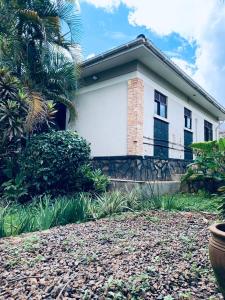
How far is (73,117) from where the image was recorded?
9.84 meters

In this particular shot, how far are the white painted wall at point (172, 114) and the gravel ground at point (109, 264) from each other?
5.91 m

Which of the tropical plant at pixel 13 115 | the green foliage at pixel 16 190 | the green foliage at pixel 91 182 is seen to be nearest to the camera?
the green foliage at pixel 16 190

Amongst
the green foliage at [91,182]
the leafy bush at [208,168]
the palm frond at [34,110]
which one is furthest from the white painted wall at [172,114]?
the palm frond at [34,110]

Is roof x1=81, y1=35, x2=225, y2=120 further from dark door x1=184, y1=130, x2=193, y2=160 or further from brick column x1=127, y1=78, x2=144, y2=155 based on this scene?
dark door x1=184, y1=130, x2=193, y2=160

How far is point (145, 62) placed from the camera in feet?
31.8

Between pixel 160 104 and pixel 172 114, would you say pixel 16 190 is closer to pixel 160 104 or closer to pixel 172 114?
pixel 160 104

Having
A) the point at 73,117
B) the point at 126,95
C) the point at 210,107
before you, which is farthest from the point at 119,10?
the point at 210,107

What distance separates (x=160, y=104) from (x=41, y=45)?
500 cm

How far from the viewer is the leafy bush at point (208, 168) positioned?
7.81 metres

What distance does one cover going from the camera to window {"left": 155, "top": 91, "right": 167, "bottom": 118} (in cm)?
1092

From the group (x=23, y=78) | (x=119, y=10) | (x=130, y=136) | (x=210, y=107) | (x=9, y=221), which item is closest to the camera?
(x=9, y=221)

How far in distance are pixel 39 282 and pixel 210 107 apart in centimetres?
1500

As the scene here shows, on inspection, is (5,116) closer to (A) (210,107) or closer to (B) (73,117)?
(B) (73,117)

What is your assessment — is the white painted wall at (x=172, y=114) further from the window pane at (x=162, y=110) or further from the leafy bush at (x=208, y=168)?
the leafy bush at (x=208, y=168)
